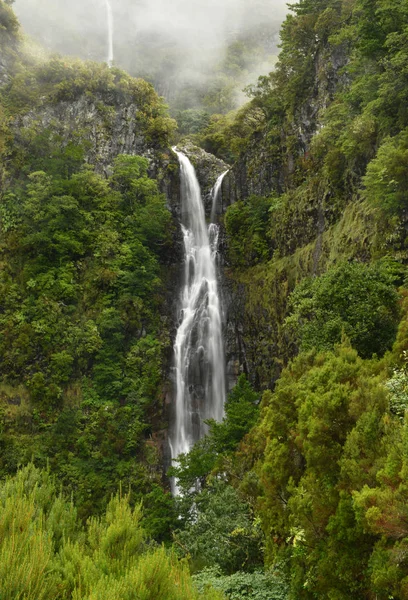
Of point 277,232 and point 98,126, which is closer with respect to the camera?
point 277,232

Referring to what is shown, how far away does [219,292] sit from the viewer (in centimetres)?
2497

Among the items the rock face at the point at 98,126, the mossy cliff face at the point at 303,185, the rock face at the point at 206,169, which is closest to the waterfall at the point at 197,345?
the mossy cliff face at the point at 303,185

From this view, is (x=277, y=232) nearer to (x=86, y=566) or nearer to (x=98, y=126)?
(x=98, y=126)

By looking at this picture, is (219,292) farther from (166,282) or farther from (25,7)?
(25,7)

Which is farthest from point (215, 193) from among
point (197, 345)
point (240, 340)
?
point (240, 340)

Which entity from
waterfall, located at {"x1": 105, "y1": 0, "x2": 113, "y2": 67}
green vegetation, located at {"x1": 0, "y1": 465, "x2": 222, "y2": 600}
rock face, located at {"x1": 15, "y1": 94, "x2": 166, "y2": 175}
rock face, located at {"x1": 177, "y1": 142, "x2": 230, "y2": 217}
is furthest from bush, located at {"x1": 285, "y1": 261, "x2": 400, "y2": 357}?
waterfall, located at {"x1": 105, "y1": 0, "x2": 113, "y2": 67}

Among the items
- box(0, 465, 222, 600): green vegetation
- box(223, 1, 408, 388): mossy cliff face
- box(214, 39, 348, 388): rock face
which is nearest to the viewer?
box(0, 465, 222, 600): green vegetation

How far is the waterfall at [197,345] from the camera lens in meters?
21.5

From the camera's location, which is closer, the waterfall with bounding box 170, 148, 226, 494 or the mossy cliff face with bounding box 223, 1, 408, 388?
the mossy cliff face with bounding box 223, 1, 408, 388

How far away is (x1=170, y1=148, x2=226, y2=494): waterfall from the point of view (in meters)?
21.5

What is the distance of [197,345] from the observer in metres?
23.3

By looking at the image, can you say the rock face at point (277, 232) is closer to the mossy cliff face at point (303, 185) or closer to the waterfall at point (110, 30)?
the mossy cliff face at point (303, 185)

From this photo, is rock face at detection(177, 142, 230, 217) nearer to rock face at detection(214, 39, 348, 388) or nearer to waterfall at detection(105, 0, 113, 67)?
rock face at detection(214, 39, 348, 388)

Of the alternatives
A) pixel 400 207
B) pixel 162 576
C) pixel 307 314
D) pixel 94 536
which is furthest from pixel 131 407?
pixel 162 576
